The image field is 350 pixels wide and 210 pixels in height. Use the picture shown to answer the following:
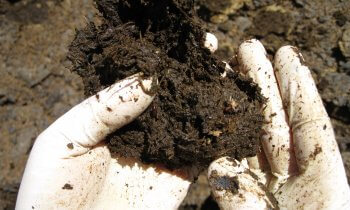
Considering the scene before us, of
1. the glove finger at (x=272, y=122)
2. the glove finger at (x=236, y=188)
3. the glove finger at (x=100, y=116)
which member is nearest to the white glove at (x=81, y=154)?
the glove finger at (x=100, y=116)

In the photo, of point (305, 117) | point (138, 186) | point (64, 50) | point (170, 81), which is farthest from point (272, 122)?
point (64, 50)

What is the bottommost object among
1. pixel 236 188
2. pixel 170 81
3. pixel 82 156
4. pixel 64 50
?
pixel 64 50

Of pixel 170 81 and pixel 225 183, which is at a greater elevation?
pixel 170 81

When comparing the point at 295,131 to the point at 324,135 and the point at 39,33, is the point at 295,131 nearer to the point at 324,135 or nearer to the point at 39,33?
the point at 324,135

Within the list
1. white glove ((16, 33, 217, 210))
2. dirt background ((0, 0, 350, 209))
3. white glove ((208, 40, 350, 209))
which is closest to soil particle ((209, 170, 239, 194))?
white glove ((208, 40, 350, 209))

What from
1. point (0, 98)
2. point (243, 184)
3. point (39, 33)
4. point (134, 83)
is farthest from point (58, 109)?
point (243, 184)

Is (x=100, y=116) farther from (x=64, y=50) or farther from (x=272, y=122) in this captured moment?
(x=64, y=50)

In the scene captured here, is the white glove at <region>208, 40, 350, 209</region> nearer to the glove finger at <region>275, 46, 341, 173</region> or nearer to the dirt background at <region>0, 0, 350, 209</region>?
the glove finger at <region>275, 46, 341, 173</region>
